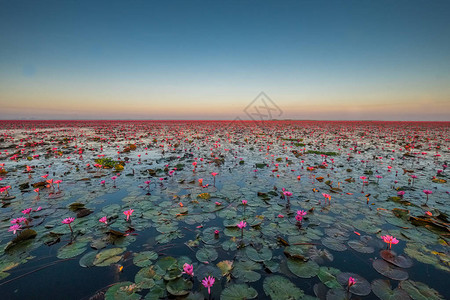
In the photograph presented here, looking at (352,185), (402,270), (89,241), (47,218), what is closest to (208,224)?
(89,241)

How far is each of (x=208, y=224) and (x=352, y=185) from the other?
562 cm

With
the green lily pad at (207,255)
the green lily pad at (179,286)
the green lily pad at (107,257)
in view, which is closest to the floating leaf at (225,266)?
the green lily pad at (207,255)

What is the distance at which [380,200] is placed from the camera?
5.49m

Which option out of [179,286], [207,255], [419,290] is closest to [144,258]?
[179,286]

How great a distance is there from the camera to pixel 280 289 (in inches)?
101

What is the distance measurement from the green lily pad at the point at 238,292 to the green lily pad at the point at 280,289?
0.68 ft

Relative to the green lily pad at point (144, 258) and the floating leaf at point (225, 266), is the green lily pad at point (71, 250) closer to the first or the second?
the green lily pad at point (144, 258)

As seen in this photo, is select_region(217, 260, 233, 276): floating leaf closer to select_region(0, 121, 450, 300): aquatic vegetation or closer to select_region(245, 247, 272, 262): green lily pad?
select_region(0, 121, 450, 300): aquatic vegetation

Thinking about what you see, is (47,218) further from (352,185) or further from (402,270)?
(352,185)

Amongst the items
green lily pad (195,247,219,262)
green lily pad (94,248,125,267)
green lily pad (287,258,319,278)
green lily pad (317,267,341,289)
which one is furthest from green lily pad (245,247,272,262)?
green lily pad (94,248,125,267)

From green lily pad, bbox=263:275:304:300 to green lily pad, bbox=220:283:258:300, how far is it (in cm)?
21

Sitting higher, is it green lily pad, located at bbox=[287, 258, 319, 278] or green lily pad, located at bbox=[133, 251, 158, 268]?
green lily pad, located at bbox=[133, 251, 158, 268]

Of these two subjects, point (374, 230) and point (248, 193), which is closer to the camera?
point (374, 230)

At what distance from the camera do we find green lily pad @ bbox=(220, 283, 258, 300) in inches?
95.6
